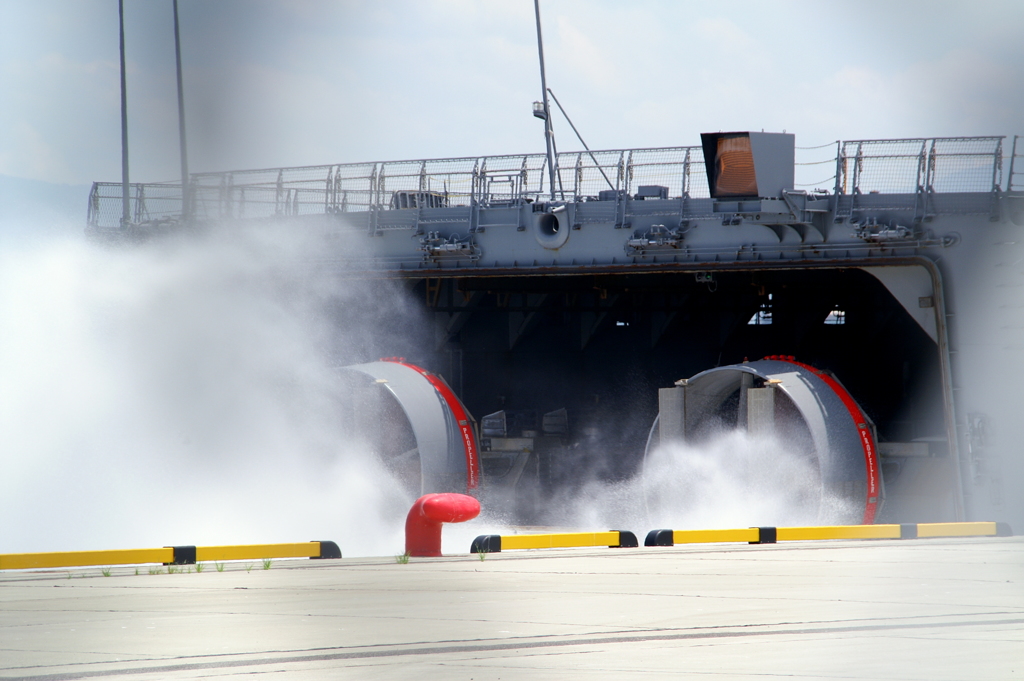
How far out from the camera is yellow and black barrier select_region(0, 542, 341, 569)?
11.6 meters

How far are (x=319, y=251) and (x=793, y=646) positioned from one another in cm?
1789

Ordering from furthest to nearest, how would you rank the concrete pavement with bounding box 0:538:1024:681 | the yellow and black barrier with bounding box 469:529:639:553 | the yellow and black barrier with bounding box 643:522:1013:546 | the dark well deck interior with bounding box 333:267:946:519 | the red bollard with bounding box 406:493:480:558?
the dark well deck interior with bounding box 333:267:946:519 → the yellow and black barrier with bounding box 643:522:1013:546 → the yellow and black barrier with bounding box 469:529:639:553 → the red bollard with bounding box 406:493:480:558 → the concrete pavement with bounding box 0:538:1024:681

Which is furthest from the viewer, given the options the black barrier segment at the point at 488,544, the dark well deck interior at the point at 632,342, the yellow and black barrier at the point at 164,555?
the dark well deck interior at the point at 632,342

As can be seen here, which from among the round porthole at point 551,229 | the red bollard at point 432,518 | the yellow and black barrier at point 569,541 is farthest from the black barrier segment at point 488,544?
the round porthole at point 551,229

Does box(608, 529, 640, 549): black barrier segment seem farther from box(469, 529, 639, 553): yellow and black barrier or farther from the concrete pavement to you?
the concrete pavement

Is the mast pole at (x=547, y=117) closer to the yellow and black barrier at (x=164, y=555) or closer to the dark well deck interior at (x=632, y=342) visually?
the dark well deck interior at (x=632, y=342)

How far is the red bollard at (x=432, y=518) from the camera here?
12836mm

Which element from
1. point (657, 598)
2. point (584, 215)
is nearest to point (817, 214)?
point (584, 215)

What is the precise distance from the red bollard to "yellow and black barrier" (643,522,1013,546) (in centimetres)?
244

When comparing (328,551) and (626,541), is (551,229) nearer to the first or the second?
(626,541)

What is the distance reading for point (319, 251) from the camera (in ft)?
76.0

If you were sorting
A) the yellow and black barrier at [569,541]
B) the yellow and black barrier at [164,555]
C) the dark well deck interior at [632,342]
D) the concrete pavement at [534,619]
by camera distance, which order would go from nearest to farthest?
the concrete pavement at [534,619] → the yellow and black barrier at [164,555] → the yellow and black barrier at [569,541] → the dark well deck interior at [632,342]

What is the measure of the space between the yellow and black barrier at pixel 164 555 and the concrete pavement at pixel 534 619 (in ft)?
1.59

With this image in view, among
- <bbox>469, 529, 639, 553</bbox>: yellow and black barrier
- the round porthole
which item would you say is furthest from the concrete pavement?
the round porthole
